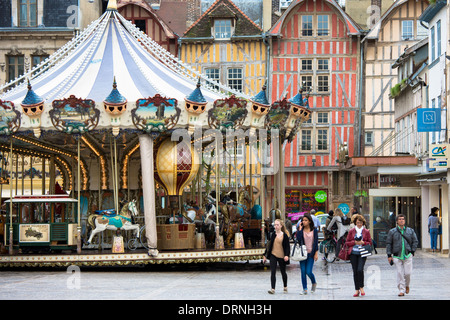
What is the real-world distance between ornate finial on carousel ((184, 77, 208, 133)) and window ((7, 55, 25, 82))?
23.1 m

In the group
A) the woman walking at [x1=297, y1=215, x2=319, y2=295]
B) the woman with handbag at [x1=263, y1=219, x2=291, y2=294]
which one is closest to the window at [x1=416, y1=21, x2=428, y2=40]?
the woman walking at [x1=297, y1=215, x2=319, y2=295]

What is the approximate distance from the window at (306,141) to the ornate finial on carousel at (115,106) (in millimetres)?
23582

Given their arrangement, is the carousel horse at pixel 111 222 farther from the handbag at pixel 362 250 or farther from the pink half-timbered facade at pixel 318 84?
the pink half-timbered facade at pixel 318 84

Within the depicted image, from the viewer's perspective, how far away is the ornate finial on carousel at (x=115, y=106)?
65.8 ft

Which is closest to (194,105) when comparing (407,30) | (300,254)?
(300,254)

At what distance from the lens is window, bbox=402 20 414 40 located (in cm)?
4247

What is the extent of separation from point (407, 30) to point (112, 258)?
85.7 ft

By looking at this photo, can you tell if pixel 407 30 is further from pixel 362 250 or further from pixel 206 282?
pixel 362 250

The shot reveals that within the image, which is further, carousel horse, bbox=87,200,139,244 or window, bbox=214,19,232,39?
window, bbox=214,19,232,39

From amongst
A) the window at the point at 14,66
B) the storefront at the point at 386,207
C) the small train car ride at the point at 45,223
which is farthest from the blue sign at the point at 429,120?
the window at the point at 14,66

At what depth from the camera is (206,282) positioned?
17.8 metres

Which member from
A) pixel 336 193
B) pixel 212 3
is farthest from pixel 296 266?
pixel 212 3

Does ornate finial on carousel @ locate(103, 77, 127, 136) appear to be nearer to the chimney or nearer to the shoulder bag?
the shoulder bag

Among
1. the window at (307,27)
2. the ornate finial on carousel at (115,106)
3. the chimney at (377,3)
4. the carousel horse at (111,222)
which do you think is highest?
the chimney at (377,3)
